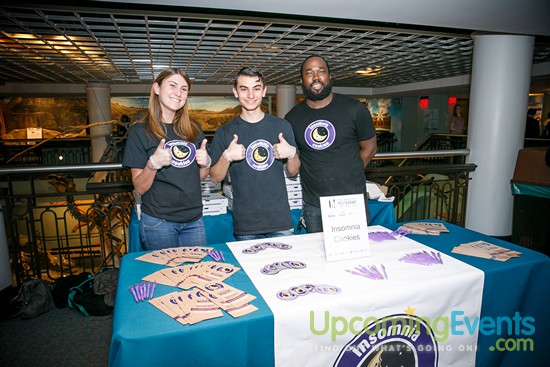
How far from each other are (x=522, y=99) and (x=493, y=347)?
11.1ft

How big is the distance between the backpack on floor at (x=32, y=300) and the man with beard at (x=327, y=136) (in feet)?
7.26

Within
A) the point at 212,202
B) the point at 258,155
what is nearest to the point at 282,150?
the point at 258,155

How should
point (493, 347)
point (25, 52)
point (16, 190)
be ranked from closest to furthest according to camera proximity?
point (493, 347) < point (25, 52) < point (16, 190)

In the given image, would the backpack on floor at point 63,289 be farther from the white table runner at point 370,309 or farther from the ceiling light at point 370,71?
the ceiling light at point 370,71

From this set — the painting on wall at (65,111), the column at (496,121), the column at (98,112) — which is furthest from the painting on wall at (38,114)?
the column at (496,121)

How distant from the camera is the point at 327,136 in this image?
237 centimetres

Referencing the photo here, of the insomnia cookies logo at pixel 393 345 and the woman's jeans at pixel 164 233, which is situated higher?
the woman's jeans at pixel 164 233

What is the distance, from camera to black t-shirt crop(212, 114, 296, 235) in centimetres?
207

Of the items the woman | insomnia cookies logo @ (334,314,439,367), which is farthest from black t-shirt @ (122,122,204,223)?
insomnia cookies logo @ (334,314,439,367)

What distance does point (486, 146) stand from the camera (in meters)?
4.00

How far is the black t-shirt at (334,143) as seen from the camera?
7.77 feet

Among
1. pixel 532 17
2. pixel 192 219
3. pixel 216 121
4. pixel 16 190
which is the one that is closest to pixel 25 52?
pixel 192 219

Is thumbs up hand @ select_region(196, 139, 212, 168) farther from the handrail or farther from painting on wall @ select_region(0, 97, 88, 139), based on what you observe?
painting on wall @ select_region(0, 97, 88, 139)

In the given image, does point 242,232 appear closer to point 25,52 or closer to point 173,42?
point 173,42
